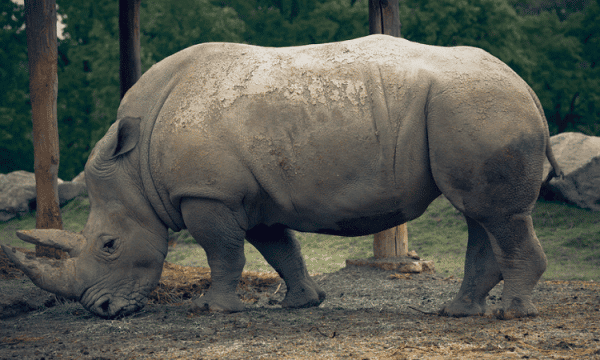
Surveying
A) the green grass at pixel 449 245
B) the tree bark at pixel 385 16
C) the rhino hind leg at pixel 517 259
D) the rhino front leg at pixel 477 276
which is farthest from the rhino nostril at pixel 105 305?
the tree bark at pixel 385 16

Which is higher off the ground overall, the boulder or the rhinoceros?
the rhinoceros

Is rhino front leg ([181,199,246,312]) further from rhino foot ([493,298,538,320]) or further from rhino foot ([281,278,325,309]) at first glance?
rhino foot ([493,298,538,320])

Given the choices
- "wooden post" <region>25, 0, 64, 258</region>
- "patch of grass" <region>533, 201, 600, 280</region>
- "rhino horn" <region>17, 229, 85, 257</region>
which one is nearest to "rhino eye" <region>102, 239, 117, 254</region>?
"rhino horn" <region>17, 229, 85, 257</region>

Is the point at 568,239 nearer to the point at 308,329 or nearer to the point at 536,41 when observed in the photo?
the point at 308,329

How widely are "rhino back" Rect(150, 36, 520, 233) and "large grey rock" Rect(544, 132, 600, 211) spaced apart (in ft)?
23.8

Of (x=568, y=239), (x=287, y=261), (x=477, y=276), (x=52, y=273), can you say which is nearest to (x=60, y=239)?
(x=52, y=273)

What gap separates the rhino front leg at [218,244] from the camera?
4.68 meters

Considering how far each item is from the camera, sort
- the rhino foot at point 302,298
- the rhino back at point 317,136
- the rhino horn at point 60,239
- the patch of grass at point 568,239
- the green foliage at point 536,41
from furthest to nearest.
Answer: the green foliage at point 536,41
the patch of grass at point 568,239
the rhino foot at point 302,298
the rhino horn at point 60,239
the rhino back at point 317,136

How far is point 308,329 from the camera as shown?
4.18 meters

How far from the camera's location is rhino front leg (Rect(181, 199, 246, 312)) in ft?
15.4

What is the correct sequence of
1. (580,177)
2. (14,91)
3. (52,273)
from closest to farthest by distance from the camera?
1. (52,273)
2. (580,177)
3. (14,91)

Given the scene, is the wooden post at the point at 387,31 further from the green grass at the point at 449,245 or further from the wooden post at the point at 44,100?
the wooden post at the point at 44,100

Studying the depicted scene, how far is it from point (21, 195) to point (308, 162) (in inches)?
490

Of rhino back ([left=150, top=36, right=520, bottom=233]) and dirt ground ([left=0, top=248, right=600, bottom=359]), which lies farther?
rhino back ([left=150, top=36, right=520, bottom=233])
